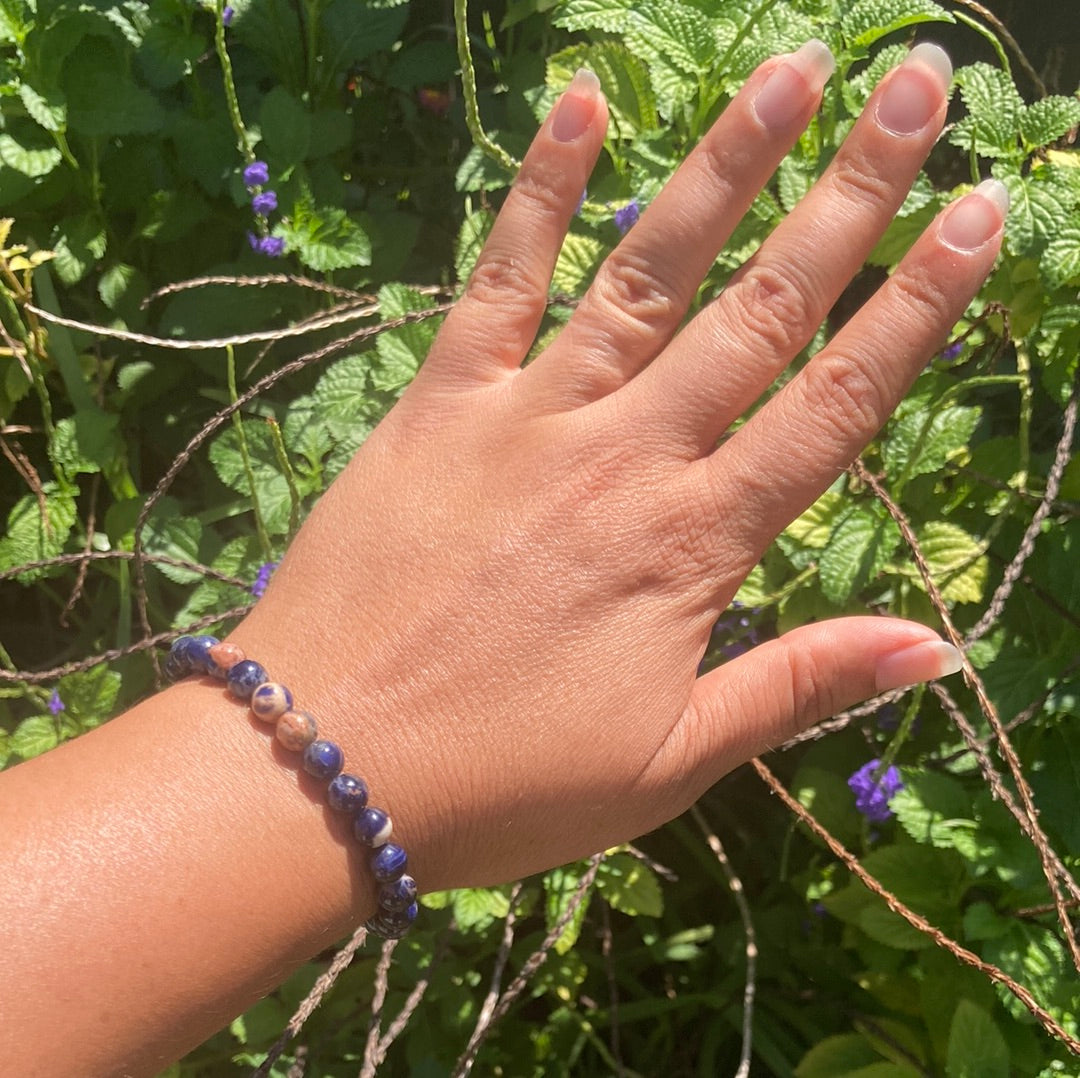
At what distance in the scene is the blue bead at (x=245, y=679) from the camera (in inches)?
41.0

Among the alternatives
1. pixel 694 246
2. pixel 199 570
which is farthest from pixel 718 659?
pixel 199 570

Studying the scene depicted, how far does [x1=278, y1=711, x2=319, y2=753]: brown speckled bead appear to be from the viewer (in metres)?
1.01

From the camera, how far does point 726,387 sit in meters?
1.15

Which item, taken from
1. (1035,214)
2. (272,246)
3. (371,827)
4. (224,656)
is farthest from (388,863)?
(1035,214)

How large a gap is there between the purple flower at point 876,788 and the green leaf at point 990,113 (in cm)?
87

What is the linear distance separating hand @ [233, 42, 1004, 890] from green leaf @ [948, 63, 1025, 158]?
296 millimetres

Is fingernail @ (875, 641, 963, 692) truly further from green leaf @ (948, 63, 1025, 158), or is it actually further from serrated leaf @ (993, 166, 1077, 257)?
green leaf @ (948, 63, 1025, 158)

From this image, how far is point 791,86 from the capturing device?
115cm

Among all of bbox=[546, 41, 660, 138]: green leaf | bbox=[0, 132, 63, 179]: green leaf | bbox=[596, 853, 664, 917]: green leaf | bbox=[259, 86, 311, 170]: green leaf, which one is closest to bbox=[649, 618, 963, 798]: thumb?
bbox=[596, 853, 664, 917]: green leaf

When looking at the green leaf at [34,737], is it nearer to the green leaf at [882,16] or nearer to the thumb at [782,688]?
the thumb at [782,688]

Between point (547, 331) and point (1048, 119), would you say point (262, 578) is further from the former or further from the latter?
point (1048, 119)

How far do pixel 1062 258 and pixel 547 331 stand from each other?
28.2 inches

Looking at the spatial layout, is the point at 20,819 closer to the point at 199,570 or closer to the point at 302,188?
the point at 199,570

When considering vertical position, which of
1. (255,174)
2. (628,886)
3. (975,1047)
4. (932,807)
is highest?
(255,174)
